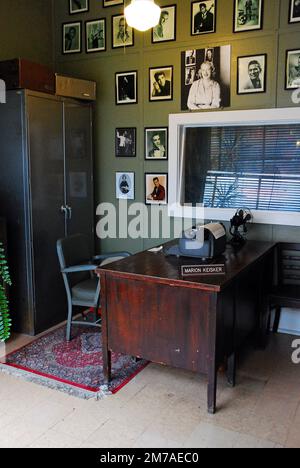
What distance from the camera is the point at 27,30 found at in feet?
13.8

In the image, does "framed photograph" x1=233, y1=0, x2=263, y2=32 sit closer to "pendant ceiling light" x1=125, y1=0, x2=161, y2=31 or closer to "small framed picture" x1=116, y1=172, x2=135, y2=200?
"pendant ceiling light" x1=125, y1=0, x2=161, y2=31

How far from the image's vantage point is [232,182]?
159 inches

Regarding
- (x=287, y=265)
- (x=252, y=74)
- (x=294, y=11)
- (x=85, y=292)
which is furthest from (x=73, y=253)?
(x=294, y=11)

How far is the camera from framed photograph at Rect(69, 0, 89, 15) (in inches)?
172

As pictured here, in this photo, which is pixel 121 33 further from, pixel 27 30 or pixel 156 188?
pixel 156 188

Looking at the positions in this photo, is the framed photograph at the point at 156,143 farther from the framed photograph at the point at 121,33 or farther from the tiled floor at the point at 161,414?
the tiled floor at the point at 161,414

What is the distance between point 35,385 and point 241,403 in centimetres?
140

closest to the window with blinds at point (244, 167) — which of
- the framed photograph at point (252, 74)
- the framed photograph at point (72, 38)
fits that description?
the framed photograph at point (252, 74)

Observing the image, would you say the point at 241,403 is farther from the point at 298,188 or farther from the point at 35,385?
the point at 298,188

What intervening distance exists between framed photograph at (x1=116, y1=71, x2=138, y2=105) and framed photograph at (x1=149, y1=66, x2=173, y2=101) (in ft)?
0.62

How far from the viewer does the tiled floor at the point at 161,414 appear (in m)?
2.40

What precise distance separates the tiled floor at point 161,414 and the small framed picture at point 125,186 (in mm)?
1865

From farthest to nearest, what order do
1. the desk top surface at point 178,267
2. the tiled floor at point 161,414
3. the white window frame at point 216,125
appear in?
1. the white window frame at point 216,125
2. the desk top surface at point 178,267
3. the tiled floor at point 161,414
